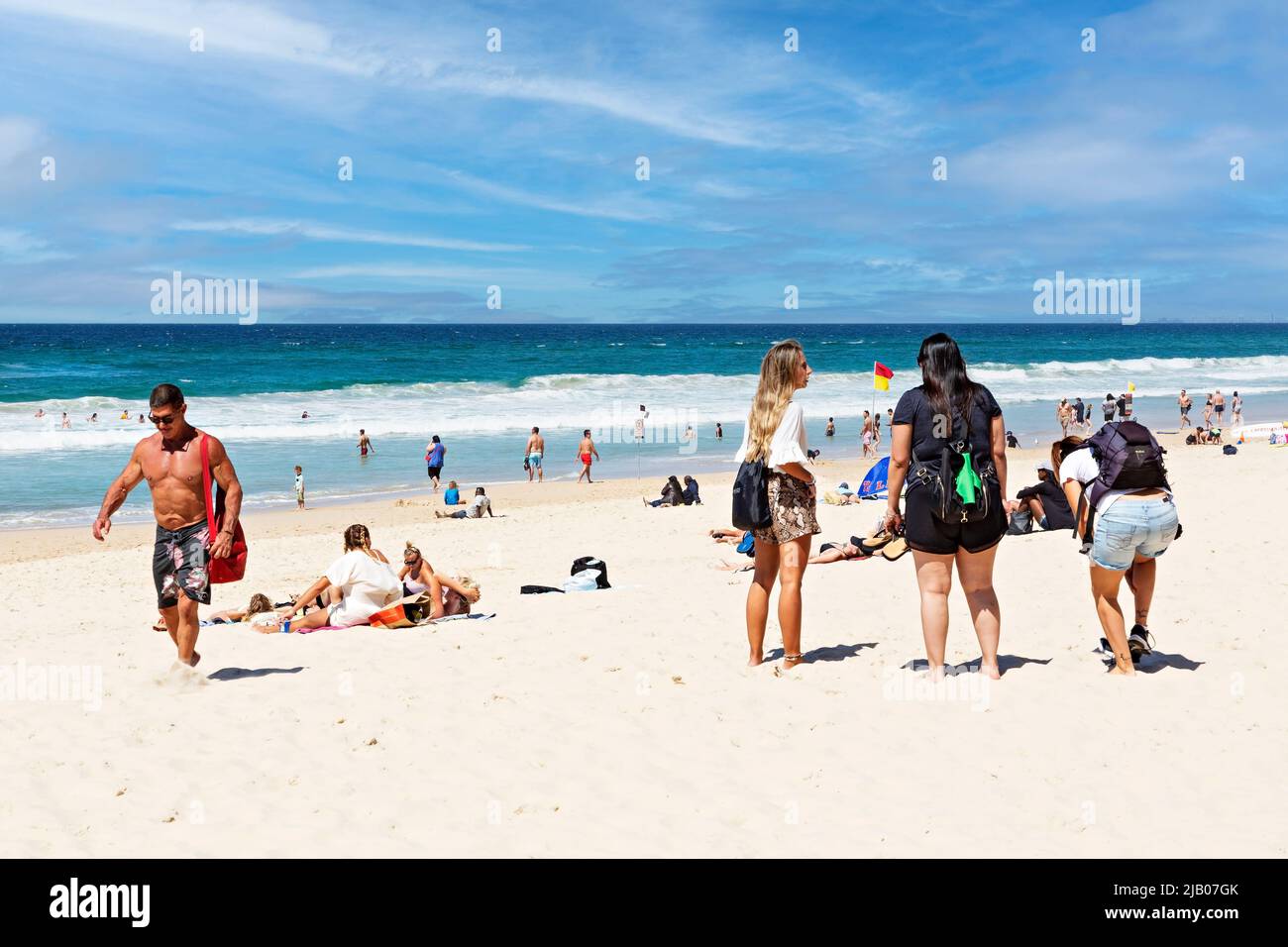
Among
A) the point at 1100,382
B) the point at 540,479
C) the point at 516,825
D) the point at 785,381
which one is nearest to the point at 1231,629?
the point at 785,381

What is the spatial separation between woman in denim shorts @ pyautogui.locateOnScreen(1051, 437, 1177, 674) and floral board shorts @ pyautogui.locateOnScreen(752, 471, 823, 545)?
1.26 m

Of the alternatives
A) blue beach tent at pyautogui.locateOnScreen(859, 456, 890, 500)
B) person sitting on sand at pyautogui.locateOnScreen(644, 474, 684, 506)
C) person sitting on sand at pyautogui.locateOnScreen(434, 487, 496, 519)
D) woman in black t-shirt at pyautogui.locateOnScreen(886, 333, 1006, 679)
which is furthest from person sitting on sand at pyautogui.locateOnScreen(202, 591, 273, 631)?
blue beach tent at pyautogui.locateOnScreen(859, 456, 890, 500)

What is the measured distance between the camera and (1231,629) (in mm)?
6094

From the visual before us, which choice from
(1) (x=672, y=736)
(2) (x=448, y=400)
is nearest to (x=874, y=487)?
(1) (x=672, y=736)

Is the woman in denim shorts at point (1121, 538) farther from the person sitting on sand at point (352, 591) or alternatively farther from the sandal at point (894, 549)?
the person sitting on sand at point (352, 591)

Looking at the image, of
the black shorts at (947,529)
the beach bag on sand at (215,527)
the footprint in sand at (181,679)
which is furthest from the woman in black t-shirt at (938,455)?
the footprint in sand at (181,679)

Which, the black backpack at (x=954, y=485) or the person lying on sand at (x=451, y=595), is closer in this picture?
the black backpack at (x=954, y=485)

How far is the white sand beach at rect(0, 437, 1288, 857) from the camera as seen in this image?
12.2 feet

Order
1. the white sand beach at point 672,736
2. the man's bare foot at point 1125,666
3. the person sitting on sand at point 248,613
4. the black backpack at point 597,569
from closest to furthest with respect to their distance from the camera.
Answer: the white sand beach at point 672,736 < the man's bare foot at point 1125,666 < the person sitting on sand at point 248,613 < the black backpack at point 597,569

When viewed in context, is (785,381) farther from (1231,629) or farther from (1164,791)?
(1231,629)

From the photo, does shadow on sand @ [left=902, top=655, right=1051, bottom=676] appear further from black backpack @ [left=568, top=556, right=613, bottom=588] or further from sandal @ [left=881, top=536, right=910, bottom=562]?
black backpack @ [left=568, top=556, right=613, bottom=588]

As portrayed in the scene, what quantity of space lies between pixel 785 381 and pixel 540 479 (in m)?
16.5

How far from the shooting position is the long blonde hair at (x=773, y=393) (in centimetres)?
505

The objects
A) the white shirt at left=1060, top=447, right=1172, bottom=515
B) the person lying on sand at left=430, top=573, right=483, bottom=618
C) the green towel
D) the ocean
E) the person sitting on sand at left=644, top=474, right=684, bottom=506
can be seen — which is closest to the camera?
the green towel
